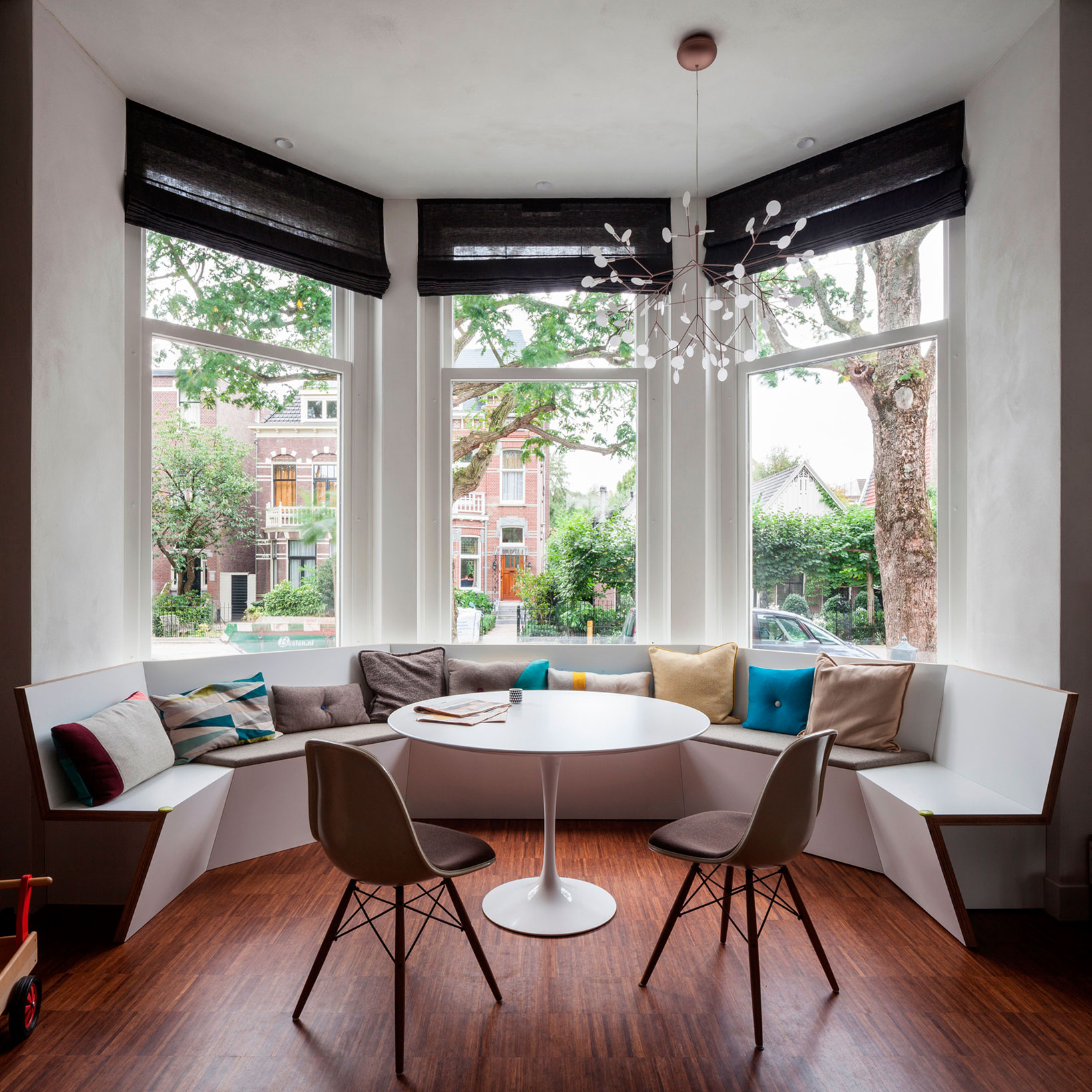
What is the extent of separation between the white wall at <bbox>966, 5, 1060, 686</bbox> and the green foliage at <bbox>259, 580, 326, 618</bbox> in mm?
3425

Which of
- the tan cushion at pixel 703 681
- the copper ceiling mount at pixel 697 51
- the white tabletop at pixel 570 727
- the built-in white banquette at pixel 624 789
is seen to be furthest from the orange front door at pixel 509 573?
the copper ceiling mount at pixel 697 51

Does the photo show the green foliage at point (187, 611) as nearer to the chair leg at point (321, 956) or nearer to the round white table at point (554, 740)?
the round white table at point (554, 740)

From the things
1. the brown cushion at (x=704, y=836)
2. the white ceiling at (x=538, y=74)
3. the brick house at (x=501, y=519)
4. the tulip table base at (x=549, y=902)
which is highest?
the white ceiling at (x=538, y=74)

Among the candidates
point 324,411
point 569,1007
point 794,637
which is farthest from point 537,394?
point 569,1007

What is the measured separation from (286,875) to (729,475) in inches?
123

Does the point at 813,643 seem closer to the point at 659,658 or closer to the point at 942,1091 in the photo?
the point at 659,658

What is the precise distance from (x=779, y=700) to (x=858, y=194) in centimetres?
265

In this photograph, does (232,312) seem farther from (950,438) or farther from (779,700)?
(950,438)

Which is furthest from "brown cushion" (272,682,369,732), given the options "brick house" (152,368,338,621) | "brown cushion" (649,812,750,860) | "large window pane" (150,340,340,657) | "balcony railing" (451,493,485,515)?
"brown cushion" (649,812,750,860)

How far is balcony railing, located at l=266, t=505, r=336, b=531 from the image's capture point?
408 cm

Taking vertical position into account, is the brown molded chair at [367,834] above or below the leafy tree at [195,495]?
below

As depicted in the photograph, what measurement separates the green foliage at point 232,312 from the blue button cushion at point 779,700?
10.1ft

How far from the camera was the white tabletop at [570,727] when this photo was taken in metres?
2.26

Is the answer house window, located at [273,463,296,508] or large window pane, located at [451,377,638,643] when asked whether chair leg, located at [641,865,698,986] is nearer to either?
large window pane, located at [451,377,638,643]
